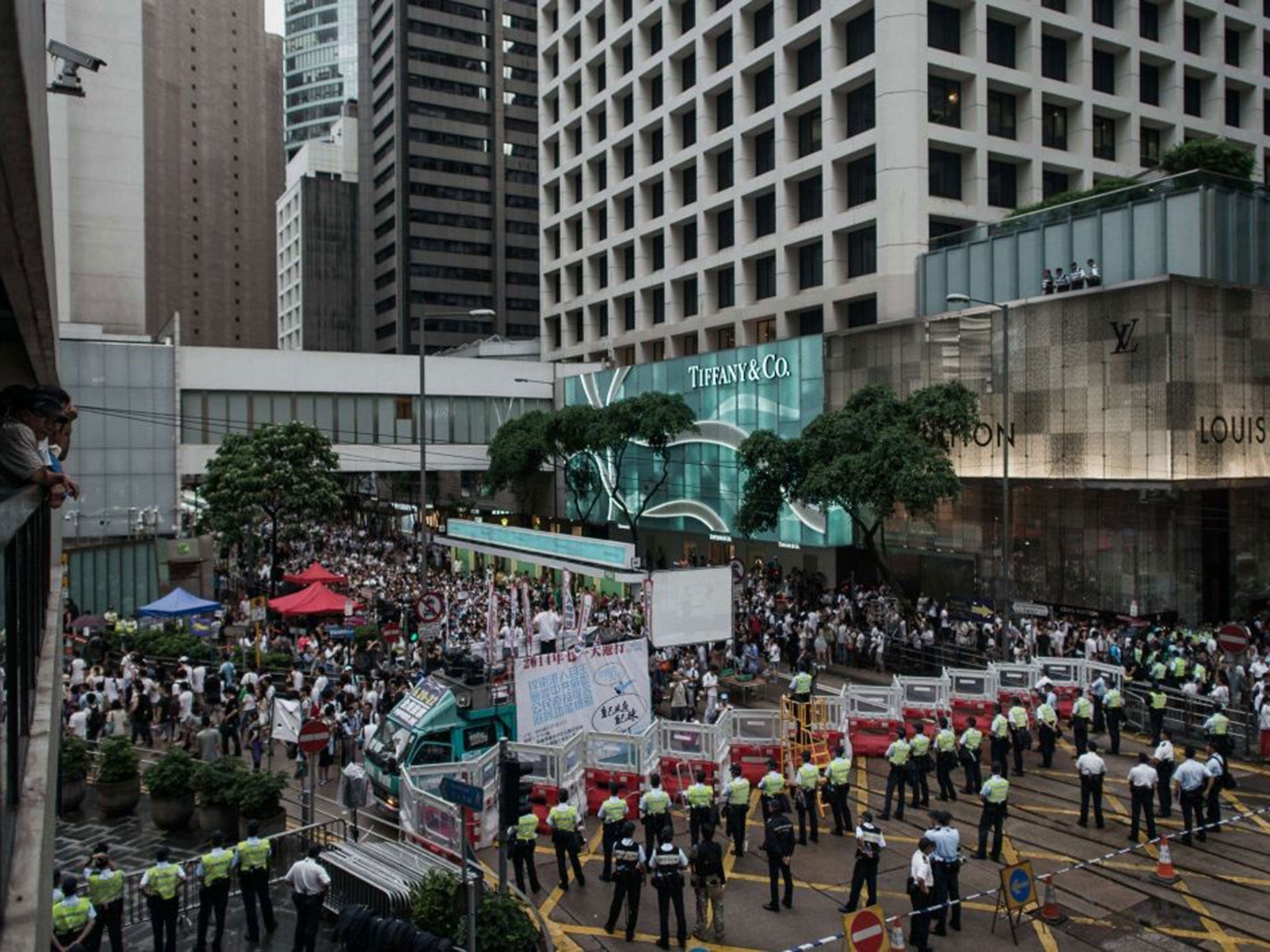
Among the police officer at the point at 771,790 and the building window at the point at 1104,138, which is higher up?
the building window at the point at 1104,138

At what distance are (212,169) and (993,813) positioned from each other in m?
133

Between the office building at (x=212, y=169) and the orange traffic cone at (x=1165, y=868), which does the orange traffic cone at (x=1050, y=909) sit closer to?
the orange traffic cone at (x=1165, y=868)

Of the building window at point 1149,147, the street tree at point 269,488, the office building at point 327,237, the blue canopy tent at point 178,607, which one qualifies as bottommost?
the blue canopy tent at point 178,607

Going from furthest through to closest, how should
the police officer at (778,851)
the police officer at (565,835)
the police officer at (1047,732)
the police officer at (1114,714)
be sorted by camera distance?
the police officer at (1114,714), the police officer at (1047,732), the police officer at (565,835), the police officer at (778,851)

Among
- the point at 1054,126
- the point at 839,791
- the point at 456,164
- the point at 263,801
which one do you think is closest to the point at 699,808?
the point at 839,791

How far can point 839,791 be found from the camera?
633 inches

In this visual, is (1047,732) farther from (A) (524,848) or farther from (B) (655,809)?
(A) (524,848)

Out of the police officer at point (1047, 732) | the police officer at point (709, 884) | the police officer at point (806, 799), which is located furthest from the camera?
the police officer at point (1047, 732)

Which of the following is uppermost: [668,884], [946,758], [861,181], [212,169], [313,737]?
[212,169]

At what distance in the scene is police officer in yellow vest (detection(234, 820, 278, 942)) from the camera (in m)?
12.7

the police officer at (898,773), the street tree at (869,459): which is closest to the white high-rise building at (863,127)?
the street tree at (869,459)

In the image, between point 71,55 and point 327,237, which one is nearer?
point 71,55

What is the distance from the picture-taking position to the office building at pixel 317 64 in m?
140

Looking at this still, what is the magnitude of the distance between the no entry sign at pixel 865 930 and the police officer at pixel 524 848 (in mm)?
5016
